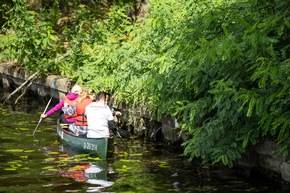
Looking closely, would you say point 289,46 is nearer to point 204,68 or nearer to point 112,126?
point 204,68

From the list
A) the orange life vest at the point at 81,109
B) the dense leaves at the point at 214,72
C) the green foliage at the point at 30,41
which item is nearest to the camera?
the dense leaves at the point at 214,72

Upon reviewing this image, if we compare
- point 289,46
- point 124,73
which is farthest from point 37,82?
point 289,46

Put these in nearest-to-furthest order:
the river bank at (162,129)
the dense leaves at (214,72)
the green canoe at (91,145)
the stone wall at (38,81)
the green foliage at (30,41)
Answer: the dense leaves at (214,72), the river bank at (162,129), the green canoe at (91,145), the stone wall at (38,81), the green foliage at (30,41)

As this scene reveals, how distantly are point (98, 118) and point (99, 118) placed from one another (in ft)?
0.07

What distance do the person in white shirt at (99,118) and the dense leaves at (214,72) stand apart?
89 centimetres

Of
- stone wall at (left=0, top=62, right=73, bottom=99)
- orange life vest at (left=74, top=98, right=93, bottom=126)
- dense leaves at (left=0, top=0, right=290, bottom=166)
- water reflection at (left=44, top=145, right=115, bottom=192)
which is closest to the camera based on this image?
dense leaves at (left=0, top=0, right=290, bottom=166)

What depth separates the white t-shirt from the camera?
15.8 meters

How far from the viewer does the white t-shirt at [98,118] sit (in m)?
15.8

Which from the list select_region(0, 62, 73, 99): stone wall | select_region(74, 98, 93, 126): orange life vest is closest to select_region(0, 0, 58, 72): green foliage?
select_region(0, 62, 73, 99): stone wall

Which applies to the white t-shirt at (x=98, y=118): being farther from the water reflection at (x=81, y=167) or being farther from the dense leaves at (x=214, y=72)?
the dense leaves at (x=214, y=72)

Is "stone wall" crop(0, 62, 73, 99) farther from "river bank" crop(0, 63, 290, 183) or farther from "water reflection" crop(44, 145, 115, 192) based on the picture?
"water reflection" crop(44, 145, 115, 192)

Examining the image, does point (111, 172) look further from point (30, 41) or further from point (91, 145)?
point (30, 41)

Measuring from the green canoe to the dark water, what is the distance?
0.14m

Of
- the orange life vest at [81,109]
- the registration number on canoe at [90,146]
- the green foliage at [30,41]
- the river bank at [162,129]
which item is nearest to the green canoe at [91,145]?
the registration number on canoe at [90,146]
